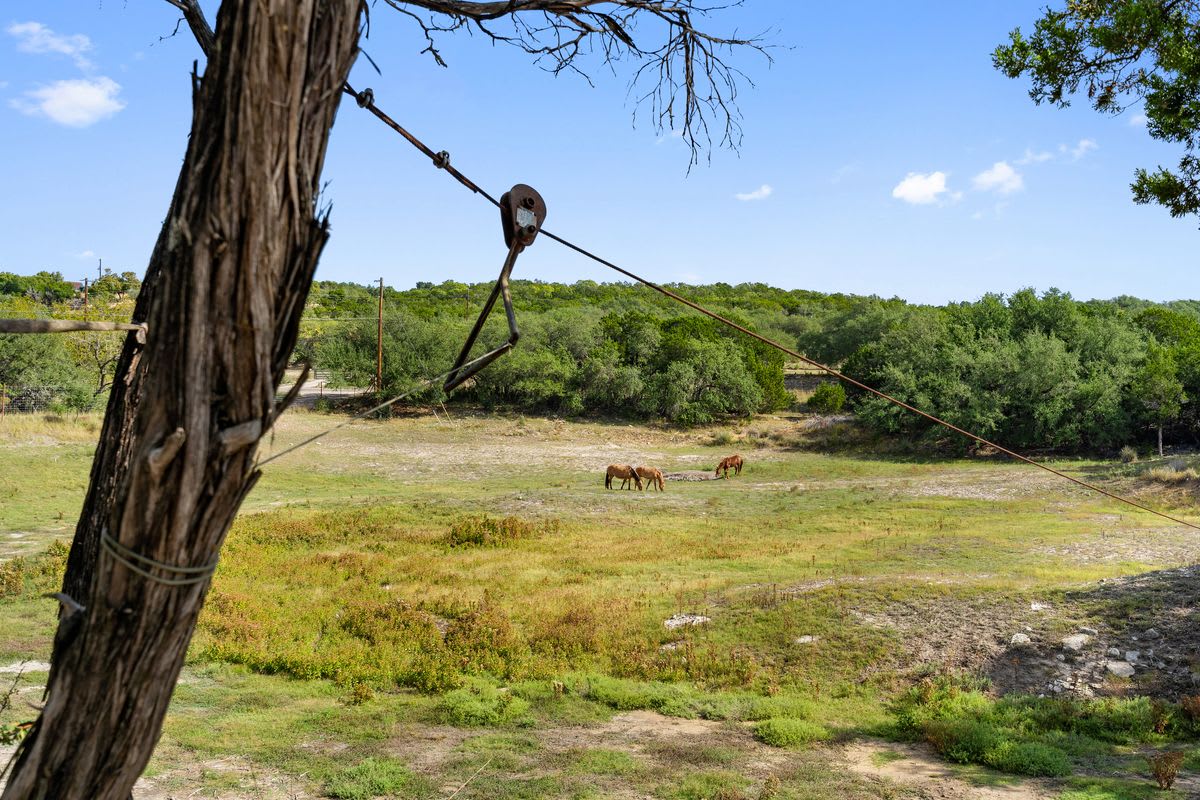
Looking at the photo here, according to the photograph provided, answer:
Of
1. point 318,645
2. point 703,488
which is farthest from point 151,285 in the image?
point 703,488

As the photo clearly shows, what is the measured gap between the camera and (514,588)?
13977 mm

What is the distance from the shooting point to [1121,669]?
955 centimetres

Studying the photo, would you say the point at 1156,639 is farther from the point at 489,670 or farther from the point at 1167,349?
the point at 1167,349

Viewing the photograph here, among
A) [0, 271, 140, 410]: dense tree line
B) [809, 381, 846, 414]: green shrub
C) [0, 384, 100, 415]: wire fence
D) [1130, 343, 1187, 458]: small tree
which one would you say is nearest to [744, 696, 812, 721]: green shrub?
[1130, 343, 1187, 458]: small tree

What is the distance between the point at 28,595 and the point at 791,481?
21.8m

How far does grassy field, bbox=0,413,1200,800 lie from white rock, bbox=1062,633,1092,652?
0.56 ft

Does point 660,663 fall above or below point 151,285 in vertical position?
below

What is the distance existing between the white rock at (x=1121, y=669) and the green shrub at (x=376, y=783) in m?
7.69

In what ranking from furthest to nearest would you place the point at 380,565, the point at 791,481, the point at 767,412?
1. the point at 767,412
2. the point at 791,481
3. the point at 380,565

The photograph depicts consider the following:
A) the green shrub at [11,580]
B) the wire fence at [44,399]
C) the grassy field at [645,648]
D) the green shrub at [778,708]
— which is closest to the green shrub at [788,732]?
the grassy field at [645,648]

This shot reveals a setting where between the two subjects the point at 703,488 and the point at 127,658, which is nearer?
the point at 127,658

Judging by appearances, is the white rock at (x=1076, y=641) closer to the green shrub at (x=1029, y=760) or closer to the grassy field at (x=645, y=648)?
the grassy field at (x=645, y=648)

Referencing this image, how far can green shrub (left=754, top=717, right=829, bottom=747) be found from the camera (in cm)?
801

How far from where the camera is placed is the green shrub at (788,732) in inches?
315
